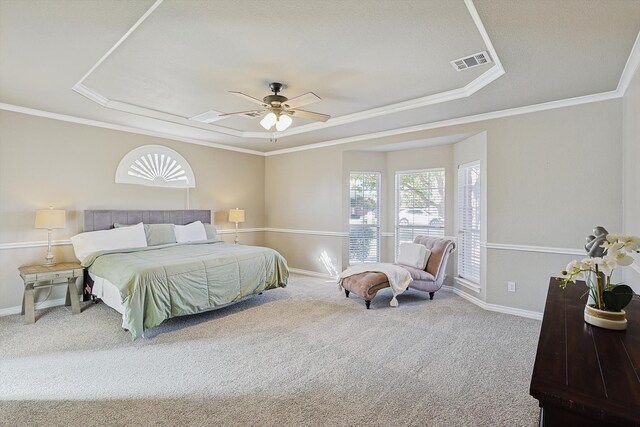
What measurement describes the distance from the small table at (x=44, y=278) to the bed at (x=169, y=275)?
181 millimetres

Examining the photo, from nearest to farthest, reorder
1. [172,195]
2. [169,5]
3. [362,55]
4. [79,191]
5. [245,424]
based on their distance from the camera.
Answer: [245,424], [169,5], [362,55], [79,191], [172,195]

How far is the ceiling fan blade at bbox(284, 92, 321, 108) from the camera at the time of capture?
3128mm

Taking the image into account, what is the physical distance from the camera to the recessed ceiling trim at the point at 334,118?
2.45 meters

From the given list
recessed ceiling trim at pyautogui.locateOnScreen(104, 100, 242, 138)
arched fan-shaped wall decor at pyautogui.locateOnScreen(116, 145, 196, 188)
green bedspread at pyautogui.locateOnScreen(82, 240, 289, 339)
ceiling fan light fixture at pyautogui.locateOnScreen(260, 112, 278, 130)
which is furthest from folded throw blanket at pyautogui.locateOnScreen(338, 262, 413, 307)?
arched fan-shaped wall decor at pyautogui.locateOnScreen(116, 145, 196, 188)

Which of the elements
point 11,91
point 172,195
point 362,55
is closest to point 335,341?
A: point 362,55

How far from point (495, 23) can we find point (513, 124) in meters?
2.27

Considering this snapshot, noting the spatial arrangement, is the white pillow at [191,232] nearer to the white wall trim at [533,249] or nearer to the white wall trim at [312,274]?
the white wall trim at [312,274]

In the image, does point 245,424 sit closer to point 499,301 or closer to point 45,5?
point 45,5

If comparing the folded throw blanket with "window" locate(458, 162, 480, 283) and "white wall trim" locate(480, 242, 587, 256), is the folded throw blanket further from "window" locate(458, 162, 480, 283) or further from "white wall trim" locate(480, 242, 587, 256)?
"white wall trim" locate(480, 242, 587, 256)

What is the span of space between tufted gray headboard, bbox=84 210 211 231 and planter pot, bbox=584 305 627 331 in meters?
5.64

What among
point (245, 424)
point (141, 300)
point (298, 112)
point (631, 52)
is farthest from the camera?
point (298, 112)

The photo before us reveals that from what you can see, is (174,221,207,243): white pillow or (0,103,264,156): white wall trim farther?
(174,221,207,243): white pillow

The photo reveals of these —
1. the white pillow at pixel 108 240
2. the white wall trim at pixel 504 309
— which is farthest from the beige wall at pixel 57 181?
the white wall trim at pixel 504 309

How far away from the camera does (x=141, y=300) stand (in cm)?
325
